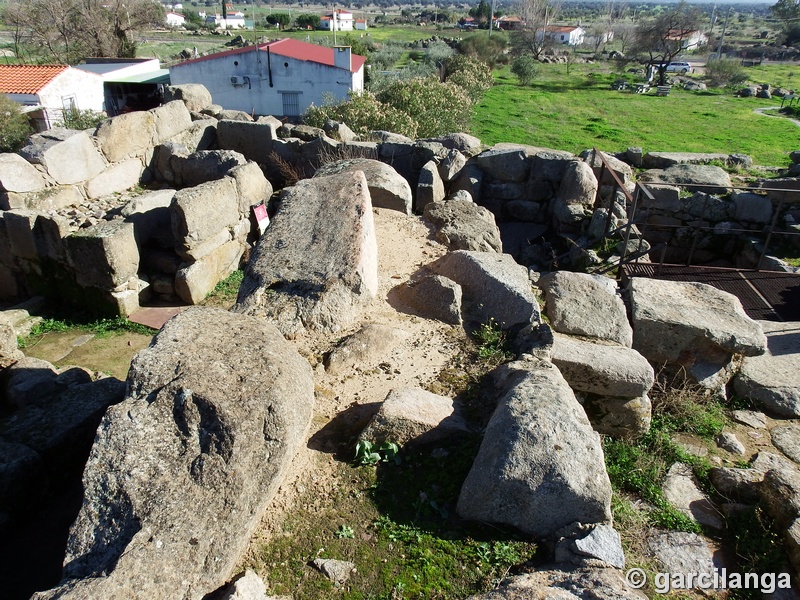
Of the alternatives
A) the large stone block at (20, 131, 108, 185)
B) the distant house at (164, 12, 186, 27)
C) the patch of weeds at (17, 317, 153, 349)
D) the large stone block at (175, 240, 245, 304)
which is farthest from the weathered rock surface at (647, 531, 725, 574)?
the distant house at (164, 12, 186, 27)

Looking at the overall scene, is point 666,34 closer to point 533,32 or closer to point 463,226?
point 533,32

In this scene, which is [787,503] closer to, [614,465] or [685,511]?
[685,511]

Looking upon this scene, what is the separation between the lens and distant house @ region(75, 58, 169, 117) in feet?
80.5

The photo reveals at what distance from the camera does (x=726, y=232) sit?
1030cm

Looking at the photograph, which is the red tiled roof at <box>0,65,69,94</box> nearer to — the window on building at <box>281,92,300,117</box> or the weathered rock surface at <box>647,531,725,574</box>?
the window on building at <box>281,92,300,117</box>

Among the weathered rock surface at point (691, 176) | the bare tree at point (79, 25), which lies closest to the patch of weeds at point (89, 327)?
the weathered rock surface at point (691, 176)

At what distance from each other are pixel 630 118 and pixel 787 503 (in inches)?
860

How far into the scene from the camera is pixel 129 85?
25.2 m

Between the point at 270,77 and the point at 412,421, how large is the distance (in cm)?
2442


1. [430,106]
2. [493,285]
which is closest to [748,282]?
[493,285]

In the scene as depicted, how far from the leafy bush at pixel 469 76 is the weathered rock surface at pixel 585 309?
17.7 m

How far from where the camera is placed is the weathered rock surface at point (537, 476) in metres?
3.45

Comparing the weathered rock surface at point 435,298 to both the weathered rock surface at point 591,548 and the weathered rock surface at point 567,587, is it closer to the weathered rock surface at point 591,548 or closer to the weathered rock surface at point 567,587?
the weathered rock surface at point 591,548

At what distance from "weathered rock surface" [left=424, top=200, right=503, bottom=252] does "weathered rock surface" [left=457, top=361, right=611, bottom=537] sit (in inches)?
161
